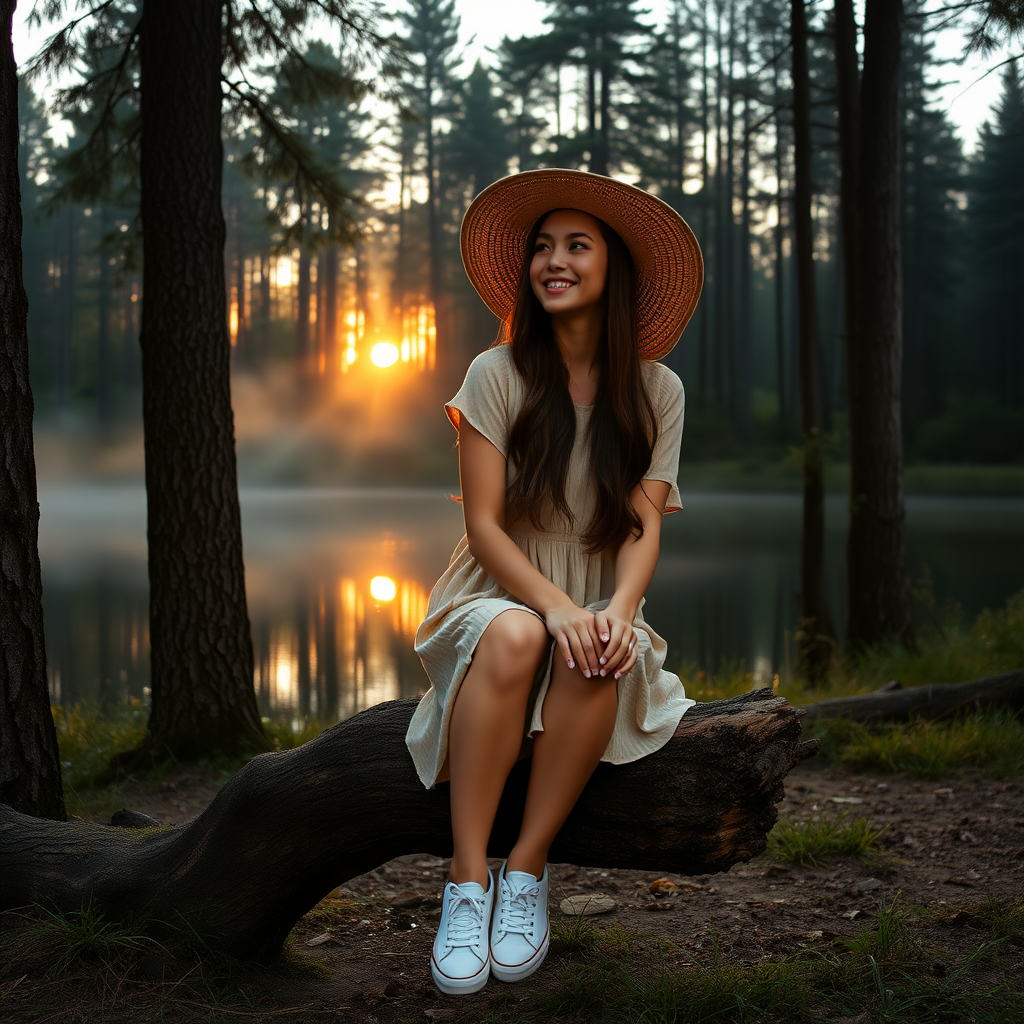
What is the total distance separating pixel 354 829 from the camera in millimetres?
2373

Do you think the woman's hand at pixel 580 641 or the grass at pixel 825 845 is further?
the grass at pixel 825 845

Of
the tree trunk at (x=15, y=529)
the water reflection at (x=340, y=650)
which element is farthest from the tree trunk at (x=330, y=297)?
the tree trunk at (x=15, y=529)

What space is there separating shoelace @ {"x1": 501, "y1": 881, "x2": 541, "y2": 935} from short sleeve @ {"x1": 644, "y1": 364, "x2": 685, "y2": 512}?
40.8 inches

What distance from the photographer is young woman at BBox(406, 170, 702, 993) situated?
2.16 m

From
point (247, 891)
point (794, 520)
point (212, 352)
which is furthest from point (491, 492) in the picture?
point (794, 520)

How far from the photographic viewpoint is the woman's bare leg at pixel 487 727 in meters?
2.14

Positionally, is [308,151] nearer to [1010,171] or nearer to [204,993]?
[204,993]

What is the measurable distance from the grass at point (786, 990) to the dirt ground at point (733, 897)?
0.13 meters

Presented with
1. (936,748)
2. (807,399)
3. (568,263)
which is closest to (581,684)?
(568,263)

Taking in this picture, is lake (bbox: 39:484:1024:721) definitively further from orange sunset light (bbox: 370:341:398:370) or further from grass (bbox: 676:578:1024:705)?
orange sunset light (bbox: 370:341:398:370)

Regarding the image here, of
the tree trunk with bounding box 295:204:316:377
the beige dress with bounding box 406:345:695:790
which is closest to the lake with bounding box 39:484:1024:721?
the beige dress with bounding box 406:345:695:790

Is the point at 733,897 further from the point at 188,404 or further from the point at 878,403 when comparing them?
the point at 878,403

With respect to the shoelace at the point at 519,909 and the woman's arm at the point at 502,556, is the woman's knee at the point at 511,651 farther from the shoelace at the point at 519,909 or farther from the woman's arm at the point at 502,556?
the shoelace at the point at 519,909

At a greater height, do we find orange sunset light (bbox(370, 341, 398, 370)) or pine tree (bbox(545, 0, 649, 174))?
pine tree (bbox(545, 0, 649, 174))
